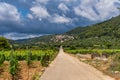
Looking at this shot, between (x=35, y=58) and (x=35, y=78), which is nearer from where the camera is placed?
(x=35, y=78)

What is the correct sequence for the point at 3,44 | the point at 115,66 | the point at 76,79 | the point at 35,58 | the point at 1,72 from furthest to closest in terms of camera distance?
the point at 3,44, the point at 35,58, the point at 115,66, the point at 1,72, the point at 76,79

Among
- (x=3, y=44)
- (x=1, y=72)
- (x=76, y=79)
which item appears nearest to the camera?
(x=76, y=79)

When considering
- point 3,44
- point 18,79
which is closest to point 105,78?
point 18,79

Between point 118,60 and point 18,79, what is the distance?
13892 mm

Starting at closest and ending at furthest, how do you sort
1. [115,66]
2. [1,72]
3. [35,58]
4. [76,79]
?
[76,79] → [1,72] → [115,66] → [35,58]

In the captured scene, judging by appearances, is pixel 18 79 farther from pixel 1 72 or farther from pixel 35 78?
pixel 1 72

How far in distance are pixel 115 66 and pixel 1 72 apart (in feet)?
41.1

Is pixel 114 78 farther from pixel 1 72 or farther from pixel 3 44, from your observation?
pixel 3 44

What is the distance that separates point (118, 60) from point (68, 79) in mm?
12093

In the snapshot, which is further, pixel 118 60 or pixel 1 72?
pixel 118 60

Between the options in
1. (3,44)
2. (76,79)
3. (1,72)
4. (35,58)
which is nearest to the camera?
A: (76,79)

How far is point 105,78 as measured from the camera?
3041 cm

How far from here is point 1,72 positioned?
116 feet

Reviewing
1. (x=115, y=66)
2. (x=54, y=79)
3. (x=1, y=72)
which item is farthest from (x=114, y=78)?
(x=1, y=72)
